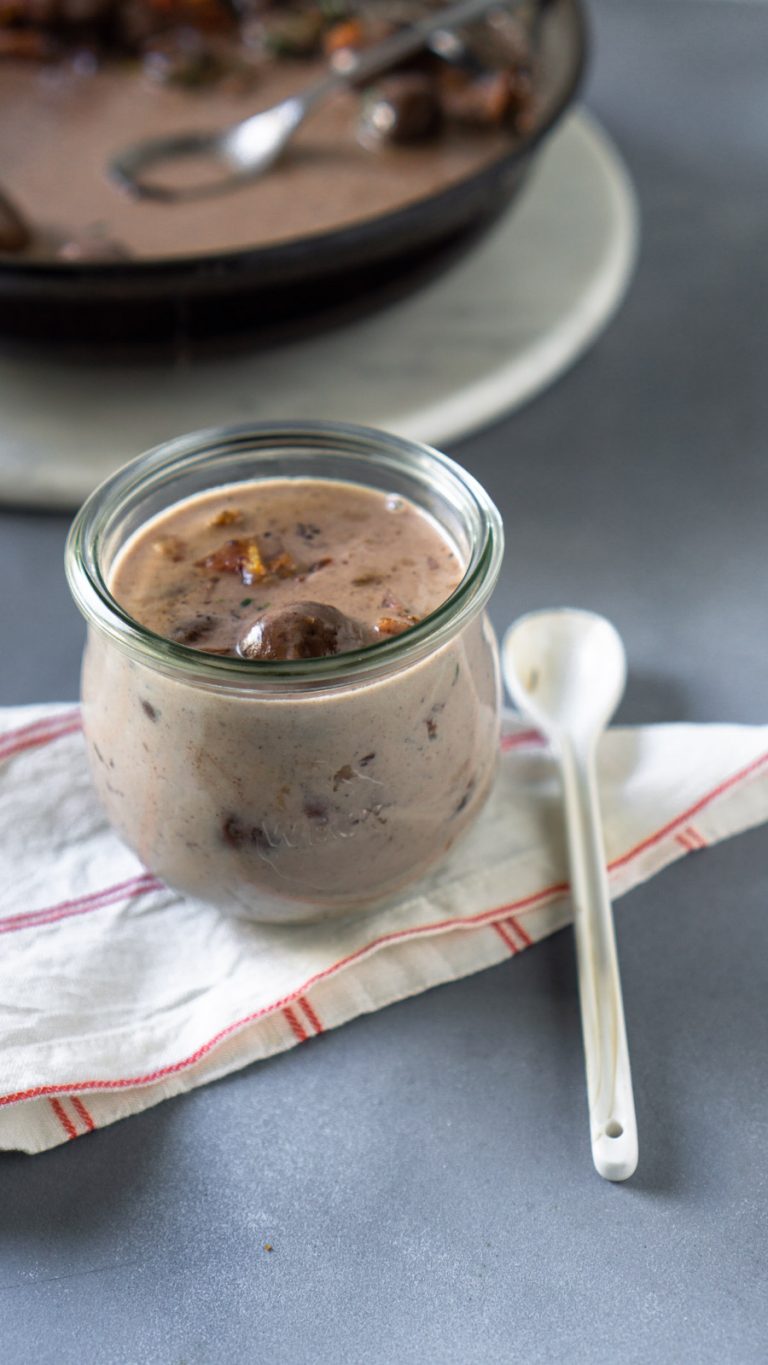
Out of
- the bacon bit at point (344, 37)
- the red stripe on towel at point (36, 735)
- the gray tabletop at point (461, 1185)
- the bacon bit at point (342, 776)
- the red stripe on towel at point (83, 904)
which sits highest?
the bacon bit at point (344, 37)

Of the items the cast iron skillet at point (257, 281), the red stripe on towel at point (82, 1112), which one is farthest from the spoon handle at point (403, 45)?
the red stripe on towel at point (82, 1112)

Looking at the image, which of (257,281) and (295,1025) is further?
(257,281)

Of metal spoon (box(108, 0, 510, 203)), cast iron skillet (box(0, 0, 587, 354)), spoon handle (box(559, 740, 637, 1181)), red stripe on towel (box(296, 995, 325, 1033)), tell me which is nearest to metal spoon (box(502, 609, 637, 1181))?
spoon handle (box(559, 740, 637, 1181))

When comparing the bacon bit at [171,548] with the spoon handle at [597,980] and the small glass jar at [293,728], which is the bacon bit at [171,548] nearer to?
the small glass jar at [293,728]

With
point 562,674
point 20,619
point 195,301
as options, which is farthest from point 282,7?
point 562,674

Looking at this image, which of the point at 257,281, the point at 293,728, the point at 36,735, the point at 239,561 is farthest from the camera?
the point at 257,281

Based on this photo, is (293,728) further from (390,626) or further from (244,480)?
(244,480)

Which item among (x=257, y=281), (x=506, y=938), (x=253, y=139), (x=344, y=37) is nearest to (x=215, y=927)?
(x=506, y=938)
